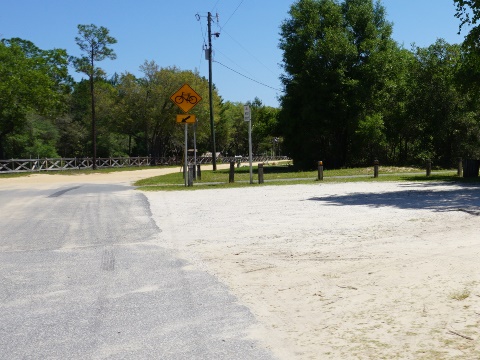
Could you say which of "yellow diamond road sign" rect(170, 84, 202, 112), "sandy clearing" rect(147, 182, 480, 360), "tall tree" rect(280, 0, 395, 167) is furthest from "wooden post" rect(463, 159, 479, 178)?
"tall tree" rect(280, 0, 395, 167)

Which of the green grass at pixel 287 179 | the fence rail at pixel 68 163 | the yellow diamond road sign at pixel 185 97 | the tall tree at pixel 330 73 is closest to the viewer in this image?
the yellow diamond road sign at pixel 185 97

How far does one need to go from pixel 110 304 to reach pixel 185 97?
1902 cm

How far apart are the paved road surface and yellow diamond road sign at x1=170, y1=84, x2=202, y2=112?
1411 cm

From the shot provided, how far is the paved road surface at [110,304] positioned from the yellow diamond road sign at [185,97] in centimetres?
1411

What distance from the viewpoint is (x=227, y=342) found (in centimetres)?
456

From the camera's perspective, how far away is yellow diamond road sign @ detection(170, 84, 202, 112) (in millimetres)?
23953

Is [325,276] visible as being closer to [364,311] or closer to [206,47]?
[364,311]

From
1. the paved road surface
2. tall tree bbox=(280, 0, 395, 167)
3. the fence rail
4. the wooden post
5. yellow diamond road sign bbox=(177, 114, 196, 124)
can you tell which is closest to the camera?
the paved road surface

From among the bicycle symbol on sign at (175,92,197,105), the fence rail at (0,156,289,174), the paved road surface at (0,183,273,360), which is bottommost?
the paved road surface at (0,183,273,360)

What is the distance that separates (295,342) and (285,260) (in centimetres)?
324

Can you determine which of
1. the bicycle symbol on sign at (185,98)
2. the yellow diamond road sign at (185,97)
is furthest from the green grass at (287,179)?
the bicycle symbol on sign at (185,98)

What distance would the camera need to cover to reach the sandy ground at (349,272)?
4555mm

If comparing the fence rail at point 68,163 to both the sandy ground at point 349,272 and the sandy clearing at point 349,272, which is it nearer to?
the sandy ground at point 349,272

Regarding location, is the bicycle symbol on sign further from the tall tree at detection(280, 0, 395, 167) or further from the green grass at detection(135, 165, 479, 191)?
the tall tree at detection(280, 0, 395, 167)
